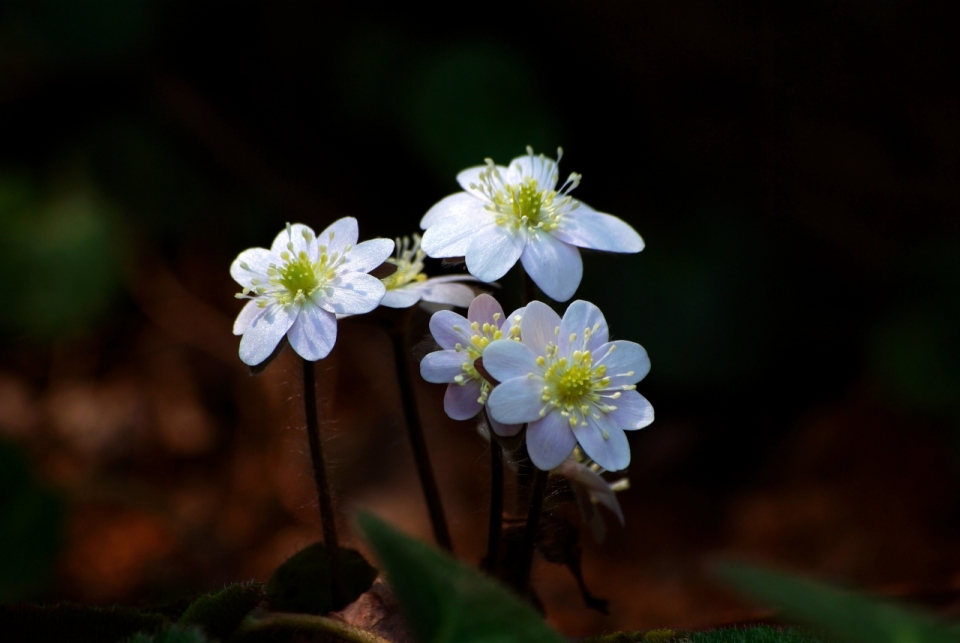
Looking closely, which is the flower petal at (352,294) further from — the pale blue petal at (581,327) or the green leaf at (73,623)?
the green leaf at (73,623)

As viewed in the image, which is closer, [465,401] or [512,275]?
[465,401]

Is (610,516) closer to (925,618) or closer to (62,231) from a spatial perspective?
(925,618)

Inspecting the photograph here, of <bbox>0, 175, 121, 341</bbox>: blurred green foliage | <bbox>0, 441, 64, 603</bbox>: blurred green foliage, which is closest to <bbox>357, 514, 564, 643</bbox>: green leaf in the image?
<bbox>0, 441, 64, 603</bbox>: blurred green foliage

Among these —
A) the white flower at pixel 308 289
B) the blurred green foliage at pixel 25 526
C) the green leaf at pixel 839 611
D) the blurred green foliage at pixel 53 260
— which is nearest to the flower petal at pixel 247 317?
the white flower at pixel 308 289

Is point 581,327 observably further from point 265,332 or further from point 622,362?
point 265,332

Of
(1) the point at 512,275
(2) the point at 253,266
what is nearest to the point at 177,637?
(2) the point at 253,266

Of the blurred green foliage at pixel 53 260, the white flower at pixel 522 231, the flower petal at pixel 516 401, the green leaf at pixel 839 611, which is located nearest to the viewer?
the green leaf at pixel 839 611
